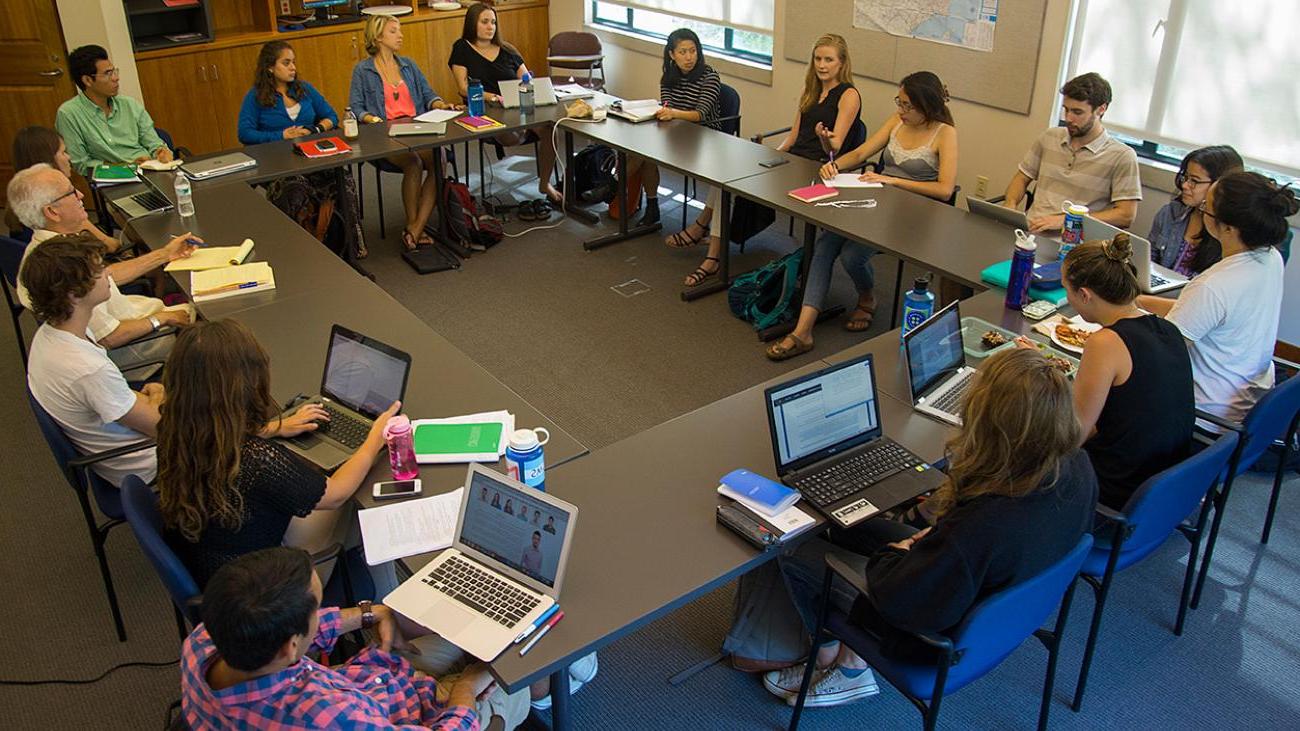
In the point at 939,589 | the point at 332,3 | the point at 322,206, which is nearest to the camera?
the point at 939,589

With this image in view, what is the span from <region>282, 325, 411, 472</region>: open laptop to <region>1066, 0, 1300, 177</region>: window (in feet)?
13.3

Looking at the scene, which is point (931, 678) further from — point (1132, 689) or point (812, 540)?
point (1132, 689)

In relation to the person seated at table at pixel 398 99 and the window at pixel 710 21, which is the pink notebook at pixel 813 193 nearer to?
the person seated at table at pixel 398 99

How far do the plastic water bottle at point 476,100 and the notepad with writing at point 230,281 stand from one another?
2.33 metres

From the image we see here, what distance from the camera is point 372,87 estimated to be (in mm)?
5750

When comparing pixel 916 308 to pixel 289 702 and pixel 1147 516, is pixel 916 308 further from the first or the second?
pixel 289 702

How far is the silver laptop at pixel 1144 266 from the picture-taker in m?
3.39

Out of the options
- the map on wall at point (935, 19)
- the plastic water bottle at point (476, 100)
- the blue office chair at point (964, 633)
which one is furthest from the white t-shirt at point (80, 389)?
the map on wall at point (935, 19)

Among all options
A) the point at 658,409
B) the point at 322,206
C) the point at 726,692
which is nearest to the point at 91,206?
the point at 322,206

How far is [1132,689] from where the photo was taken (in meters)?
2.85

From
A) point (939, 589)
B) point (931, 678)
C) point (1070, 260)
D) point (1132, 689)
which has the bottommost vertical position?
point (1132, 689)

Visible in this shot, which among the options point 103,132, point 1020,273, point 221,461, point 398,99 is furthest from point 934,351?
point 103,132

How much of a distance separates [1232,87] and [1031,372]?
3.39 meters

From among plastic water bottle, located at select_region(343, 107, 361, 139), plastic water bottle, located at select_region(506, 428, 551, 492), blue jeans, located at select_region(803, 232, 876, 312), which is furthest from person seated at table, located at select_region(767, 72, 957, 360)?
plastic water bottle, located at select_region(343, 107, 361, 139)
